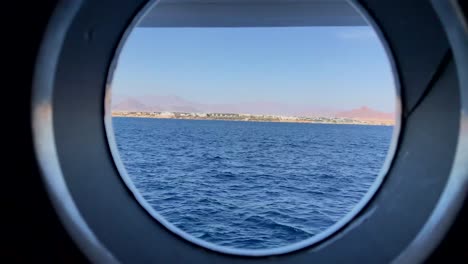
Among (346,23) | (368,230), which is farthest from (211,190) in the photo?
Answer: (368,230)

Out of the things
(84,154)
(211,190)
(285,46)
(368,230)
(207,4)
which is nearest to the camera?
(84,154)

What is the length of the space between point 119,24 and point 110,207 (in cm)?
93

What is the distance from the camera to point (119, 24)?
6.40 feet


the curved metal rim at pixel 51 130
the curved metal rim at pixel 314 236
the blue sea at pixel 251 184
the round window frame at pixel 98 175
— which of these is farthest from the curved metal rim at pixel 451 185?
the blue sea at pixel 251 184

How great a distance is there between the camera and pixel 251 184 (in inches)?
1118

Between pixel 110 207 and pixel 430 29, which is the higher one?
pixel 430 29

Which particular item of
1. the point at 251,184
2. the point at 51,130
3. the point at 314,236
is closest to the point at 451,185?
the point at 314,236

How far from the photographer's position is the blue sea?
15.9 m

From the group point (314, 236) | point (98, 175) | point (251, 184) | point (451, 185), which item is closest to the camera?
point (451, 185)

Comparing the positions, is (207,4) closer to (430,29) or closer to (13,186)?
(430,29)

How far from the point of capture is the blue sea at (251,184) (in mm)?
15883

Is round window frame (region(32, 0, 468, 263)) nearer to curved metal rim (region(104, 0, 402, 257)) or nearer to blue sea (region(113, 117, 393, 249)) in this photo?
curved metal rim (region(104, 0, 402, 257))

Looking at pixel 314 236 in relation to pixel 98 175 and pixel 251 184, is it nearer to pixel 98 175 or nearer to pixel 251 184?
pixel 98 175

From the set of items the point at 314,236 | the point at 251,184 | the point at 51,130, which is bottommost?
the point at 314,236
